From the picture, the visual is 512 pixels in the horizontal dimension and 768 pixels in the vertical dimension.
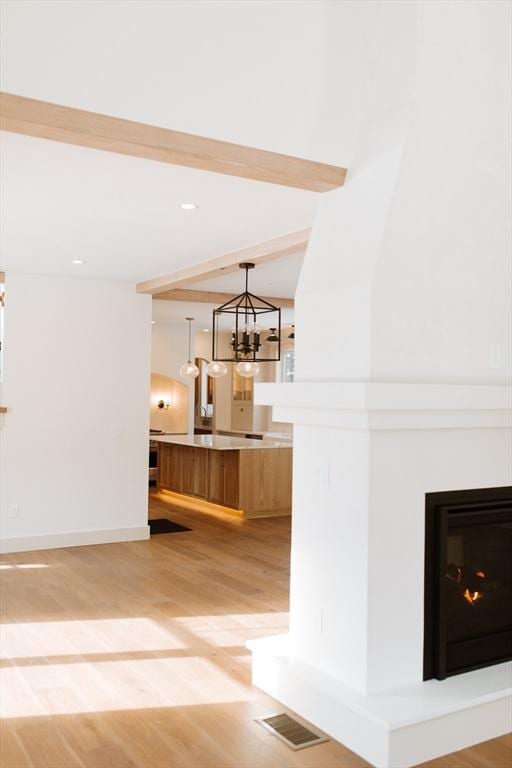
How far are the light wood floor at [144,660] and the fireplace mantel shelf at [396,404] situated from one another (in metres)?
1.34

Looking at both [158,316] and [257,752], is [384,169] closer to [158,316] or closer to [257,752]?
[257,752]

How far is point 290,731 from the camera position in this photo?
10.3 ft

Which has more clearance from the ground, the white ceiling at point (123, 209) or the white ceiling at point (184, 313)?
the white ceiling at point (184, 313)

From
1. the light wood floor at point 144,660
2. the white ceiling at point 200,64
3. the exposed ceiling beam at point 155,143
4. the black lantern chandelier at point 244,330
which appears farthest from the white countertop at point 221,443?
the white ceiling at point 200,64

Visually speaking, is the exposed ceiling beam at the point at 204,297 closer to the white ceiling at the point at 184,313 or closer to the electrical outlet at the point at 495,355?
the white ceiling at the point at 184,313

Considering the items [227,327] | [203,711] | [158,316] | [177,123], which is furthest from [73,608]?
[227,327]

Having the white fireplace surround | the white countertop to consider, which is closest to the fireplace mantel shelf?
the white fireplace surround

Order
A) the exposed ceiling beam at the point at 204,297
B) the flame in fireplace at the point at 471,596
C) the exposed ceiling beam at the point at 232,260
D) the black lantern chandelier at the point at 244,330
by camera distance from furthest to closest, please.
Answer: the exposed ceiling beam at the point at 204,297
the black lantern chandelier at the point at 244,330
the exposed ceiling beam at the point at 232,260
the flame in fireplace at the point at 471,596

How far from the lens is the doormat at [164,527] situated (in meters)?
7.56

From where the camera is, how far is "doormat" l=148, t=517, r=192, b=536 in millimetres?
7560

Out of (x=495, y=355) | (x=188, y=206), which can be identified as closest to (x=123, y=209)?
(x=188, y=206)

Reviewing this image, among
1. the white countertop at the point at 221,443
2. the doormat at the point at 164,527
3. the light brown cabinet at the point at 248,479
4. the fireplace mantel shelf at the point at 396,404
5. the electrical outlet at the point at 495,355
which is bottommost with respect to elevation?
the doormat at the point at 164,527

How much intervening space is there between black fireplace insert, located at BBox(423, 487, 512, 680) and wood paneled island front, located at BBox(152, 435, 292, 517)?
4.98 metres

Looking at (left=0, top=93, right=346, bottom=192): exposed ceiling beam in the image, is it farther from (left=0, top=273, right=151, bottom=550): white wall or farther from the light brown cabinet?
the light brown cabinet
